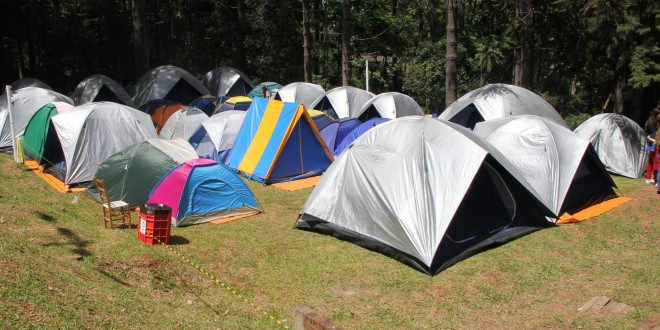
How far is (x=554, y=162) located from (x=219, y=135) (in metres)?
7.52

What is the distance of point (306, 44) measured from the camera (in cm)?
2400

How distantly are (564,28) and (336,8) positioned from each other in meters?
14.3

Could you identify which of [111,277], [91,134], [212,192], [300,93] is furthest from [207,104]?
[111,277]

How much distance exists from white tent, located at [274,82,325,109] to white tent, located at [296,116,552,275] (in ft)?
40.2

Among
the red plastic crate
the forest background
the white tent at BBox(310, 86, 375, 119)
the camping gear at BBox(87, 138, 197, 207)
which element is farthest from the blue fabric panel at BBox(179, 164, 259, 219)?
the forest background

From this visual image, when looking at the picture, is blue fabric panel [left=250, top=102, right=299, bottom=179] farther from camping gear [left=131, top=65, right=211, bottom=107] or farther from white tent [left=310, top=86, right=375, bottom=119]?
camping gear [left=131, top=65, right=211, bottom=107]

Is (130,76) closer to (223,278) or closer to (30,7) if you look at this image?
(30,7)

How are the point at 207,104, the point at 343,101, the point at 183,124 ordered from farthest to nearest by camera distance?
1. the point at 207,104
2. the point at 343,101
3. the point at 183,124

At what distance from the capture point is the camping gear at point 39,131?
515 inches

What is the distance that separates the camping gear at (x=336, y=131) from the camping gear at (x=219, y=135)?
2095 millimetres

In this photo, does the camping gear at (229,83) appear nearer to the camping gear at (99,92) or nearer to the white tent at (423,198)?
the camping gear at (99,92)

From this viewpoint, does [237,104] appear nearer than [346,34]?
Yes

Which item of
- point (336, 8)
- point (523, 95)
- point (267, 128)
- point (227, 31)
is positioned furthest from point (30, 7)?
point (523, 95)

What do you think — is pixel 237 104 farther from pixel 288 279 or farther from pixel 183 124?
pixel 288 279
